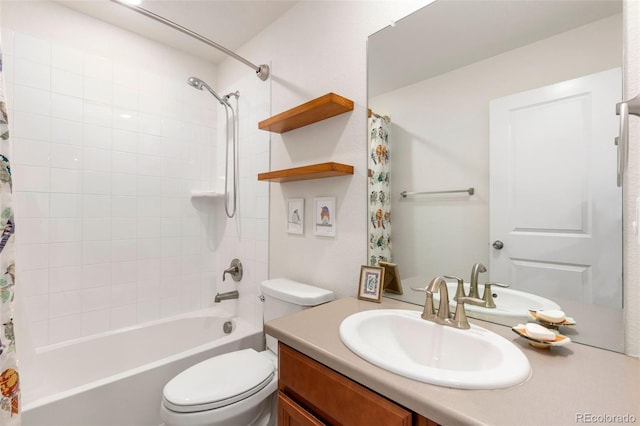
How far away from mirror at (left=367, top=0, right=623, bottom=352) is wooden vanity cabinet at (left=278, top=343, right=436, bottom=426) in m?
0.55

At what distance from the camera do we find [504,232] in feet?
3.24

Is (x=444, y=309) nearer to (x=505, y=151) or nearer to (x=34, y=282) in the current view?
(x=505, y=151)

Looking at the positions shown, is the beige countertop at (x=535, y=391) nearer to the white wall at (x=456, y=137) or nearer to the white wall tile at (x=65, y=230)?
the white wall at (x=456, y=137)

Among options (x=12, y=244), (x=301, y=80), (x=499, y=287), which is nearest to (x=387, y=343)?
(x=499, y=287)

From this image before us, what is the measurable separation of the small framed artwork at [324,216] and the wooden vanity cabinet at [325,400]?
26.9 inches

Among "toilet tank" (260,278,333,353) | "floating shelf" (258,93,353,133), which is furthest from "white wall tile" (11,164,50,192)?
"toilet tank" (260,278,333,353)

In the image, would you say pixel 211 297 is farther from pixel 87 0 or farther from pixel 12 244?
pixel 87 0

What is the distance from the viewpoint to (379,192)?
1327 mm

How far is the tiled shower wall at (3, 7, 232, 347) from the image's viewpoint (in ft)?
5.41

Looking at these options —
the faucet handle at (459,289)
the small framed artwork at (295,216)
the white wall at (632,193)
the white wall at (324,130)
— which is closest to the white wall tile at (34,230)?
the white wall at (324,130)

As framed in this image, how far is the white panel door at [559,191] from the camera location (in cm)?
80

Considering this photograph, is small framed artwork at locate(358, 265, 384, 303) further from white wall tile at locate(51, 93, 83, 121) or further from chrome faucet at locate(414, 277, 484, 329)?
white wall tile at locate(51, 93, 83, 121)

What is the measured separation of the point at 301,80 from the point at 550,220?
4.53 feet

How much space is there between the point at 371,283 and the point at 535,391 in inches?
27.1
